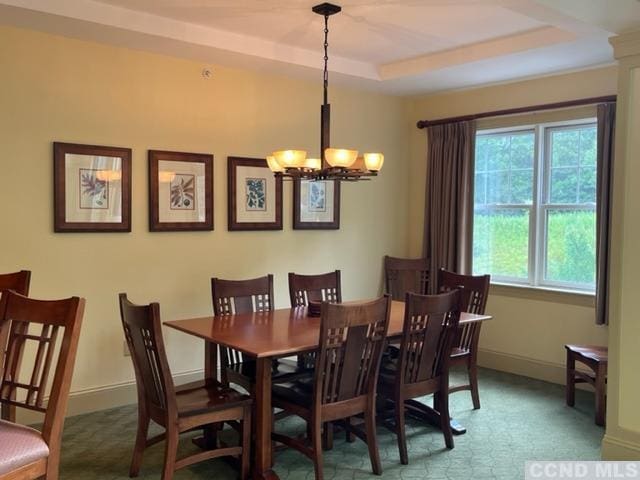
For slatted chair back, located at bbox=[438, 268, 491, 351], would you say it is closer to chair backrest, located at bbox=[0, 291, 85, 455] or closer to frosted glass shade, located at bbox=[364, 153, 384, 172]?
frosted glass shade, located at bbox=[364, 153, 384, 172]

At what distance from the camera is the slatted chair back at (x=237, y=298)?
12.3 feet

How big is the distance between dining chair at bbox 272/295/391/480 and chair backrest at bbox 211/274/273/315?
0.86 metres

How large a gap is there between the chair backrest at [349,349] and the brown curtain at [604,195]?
214cm

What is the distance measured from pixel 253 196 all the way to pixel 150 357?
2.21 metres

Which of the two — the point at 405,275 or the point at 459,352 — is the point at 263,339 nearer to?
the point at 459,352

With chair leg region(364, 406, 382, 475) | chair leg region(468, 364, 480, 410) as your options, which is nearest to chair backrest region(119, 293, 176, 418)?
chair leg region(364, 406, 382, 475)

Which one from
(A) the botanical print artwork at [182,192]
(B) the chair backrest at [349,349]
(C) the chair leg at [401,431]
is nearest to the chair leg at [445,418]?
(C) the chair leg at [401,431]

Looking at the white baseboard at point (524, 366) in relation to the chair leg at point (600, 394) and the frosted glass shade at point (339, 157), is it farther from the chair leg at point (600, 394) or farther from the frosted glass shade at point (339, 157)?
the frosted glass shade at point (339, 157)

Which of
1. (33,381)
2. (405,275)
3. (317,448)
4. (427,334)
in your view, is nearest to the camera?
(33,381)

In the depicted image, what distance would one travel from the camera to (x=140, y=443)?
2963 mm

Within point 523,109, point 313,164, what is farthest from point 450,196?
point 313,164

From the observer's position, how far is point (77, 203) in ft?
12.6

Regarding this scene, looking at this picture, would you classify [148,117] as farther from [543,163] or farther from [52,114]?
[543,163]

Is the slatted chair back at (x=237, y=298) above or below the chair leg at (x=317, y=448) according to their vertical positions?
above
